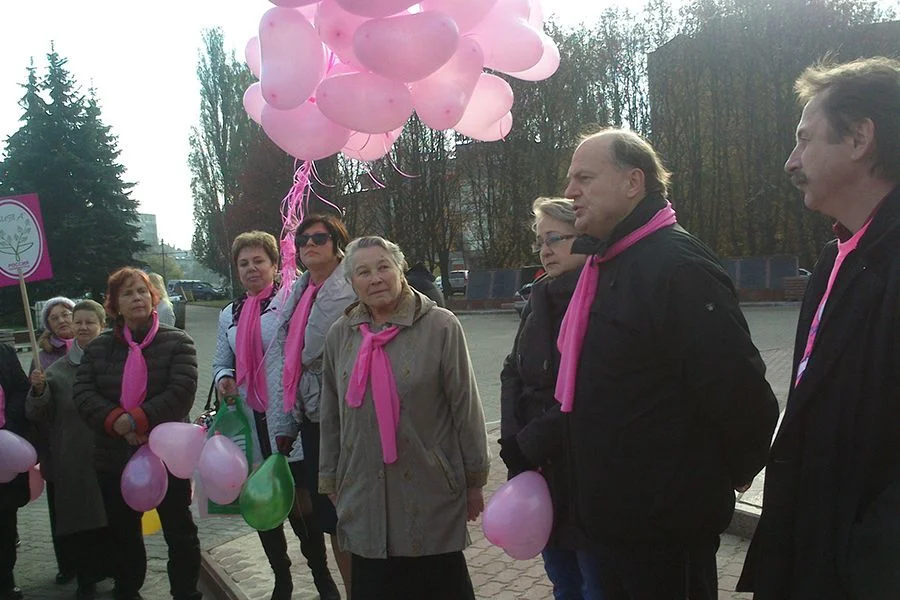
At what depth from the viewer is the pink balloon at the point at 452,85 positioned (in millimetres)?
3080

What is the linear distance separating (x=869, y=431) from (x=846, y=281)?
0.35m

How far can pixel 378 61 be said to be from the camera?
2.81 m

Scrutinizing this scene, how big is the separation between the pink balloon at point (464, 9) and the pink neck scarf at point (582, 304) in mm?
1197

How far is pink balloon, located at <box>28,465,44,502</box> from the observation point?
4707 mm

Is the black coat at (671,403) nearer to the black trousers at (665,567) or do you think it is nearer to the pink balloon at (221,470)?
the black trousers at (665,567)

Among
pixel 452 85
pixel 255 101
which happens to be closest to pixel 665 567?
pixel 452 85

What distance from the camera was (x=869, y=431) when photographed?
5.65 feet

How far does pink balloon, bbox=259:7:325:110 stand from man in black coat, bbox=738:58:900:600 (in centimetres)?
180

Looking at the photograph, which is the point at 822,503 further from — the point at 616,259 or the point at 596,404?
the point at 616,259

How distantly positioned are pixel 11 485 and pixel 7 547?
0.39 metres

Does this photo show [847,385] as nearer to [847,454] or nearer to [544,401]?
[847,454]

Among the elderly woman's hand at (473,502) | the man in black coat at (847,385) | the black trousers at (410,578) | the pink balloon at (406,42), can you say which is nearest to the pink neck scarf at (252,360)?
the black trousers at (410,578)

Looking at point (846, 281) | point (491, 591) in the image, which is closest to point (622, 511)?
point (846, 281)

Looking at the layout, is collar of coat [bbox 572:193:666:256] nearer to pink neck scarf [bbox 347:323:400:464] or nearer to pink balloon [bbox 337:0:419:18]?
pink neck scarf [bbox 347:323:400:464]
